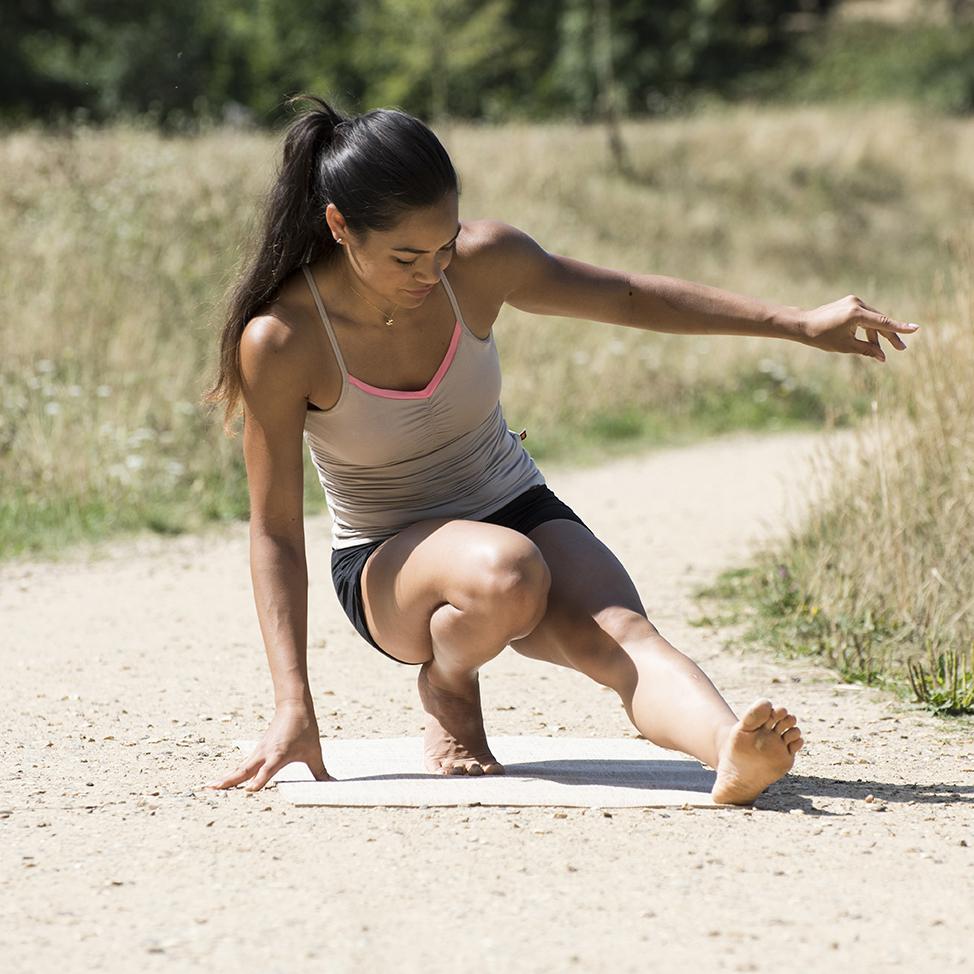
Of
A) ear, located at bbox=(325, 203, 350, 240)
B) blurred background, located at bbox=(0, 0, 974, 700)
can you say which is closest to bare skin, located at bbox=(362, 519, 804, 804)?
Result: ear, located at bbox=(325, 203, 350, 240)

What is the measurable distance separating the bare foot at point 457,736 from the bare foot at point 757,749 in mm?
670

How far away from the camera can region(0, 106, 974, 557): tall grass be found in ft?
26.3

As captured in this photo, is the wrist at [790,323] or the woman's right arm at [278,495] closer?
the woman's right arm at [278,495]

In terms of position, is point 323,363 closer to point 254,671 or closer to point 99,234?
point 254,671

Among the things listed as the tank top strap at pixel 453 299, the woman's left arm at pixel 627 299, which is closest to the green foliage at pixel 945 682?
the woman's left arm at pixel 627 299

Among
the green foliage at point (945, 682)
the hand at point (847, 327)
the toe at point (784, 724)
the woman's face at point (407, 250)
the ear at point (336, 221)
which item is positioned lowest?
the green foliage at point (945, 682)

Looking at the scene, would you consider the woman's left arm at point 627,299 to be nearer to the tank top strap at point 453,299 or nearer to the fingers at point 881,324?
the fingers at point 881,324

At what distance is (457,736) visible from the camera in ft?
12.0

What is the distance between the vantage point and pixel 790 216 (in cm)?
2014

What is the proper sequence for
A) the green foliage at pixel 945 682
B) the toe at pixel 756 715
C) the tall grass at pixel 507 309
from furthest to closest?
the tall grass at pixel 507 309
the green foliage at pixel 945 682
the toe at pixel 756 715

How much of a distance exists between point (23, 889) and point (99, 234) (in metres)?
8.93

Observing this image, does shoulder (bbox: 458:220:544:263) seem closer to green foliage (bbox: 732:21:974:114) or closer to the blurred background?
the blurred background

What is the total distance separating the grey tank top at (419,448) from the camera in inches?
139

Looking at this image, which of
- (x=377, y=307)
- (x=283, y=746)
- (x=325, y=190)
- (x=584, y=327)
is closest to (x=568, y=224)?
(x=584, y=327)
